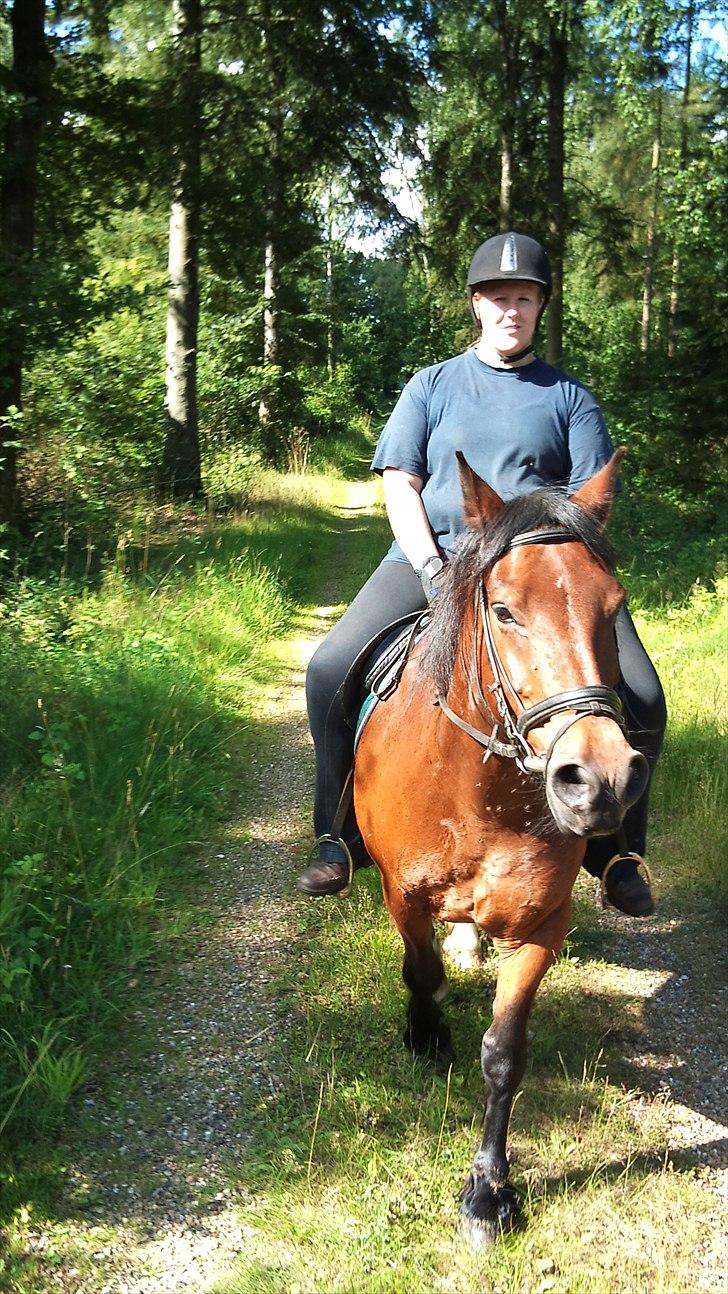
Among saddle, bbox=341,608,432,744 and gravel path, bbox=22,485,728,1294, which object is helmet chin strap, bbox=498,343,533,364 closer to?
saddle, bbox=341,608,432,744

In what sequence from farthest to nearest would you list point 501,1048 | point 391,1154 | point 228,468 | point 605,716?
1. point 228,468
2. point 391,1154
3. point 501,1048
4. point 605,716

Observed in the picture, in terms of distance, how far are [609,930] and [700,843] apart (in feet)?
2.75

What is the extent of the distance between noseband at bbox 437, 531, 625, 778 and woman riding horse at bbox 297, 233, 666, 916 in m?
Result: 0.46

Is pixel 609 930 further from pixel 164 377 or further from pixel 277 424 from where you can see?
pixel 277 424

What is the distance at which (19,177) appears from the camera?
776 centimetres

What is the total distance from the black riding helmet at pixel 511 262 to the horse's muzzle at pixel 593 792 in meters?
1.81

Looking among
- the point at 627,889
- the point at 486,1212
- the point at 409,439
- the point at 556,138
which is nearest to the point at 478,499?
the point at 409,439

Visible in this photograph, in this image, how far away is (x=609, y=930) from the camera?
440cm

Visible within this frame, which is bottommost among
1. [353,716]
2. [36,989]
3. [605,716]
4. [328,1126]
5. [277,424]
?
[328,1126]

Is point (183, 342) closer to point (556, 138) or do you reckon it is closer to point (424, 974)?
point (556, 138)

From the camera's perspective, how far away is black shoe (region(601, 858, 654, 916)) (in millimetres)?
3375

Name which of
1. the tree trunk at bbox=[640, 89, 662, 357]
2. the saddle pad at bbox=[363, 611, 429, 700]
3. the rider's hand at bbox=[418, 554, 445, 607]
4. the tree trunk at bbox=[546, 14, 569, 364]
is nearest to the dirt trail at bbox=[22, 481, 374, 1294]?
the saddle pad at bbox=[363, 611, 429, 700]

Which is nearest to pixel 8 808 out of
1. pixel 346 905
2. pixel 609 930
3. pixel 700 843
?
pixel 346 905

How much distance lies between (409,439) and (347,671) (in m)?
0.85
